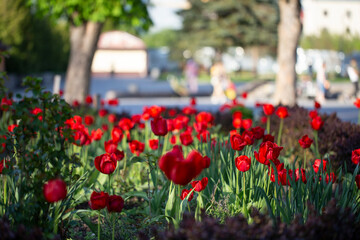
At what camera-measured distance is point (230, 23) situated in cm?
4528

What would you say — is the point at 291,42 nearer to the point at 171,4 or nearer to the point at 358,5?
the point at 171,4

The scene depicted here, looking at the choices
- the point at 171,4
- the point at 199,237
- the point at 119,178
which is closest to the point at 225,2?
the point at 171,4

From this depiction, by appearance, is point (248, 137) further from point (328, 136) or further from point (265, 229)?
point (328, 136)

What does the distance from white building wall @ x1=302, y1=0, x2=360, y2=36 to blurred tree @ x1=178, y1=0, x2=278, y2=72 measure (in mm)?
33055

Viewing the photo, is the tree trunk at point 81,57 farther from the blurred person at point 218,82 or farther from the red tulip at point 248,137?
the blurred person at point 218,82

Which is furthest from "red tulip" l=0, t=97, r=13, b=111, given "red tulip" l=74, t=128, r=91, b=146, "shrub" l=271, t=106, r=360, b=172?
"shrub" l=271, t=106, r=360, b=172

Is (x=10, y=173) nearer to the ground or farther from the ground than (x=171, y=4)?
nearer to the ground

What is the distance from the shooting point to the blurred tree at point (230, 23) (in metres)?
44.8

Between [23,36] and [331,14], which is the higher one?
[331,14]

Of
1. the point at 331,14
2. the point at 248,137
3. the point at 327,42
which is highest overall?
the point at 331,14

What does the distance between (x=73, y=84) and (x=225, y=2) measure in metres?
33.8

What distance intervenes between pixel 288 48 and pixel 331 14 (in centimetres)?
7116

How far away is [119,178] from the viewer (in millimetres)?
5203

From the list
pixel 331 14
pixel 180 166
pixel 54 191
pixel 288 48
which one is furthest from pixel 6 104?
pixel 331 14
